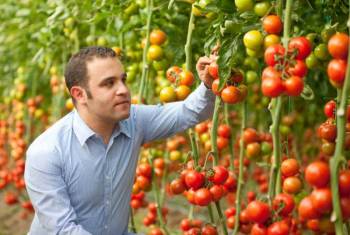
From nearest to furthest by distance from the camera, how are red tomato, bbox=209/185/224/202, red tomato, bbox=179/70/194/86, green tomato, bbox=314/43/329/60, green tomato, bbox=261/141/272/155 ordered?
1. green tomato, bbox=314/43/329/60
2. red tomato, bbox=209/185/224/202
3. red tomato, bbox=179/70/194/86
4. green tomato, bbox=261/141/272/155

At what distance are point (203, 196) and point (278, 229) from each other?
1.36 ft

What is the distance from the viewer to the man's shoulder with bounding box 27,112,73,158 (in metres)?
1.93

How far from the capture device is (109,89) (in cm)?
192

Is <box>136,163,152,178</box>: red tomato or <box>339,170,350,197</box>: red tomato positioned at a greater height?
<box>339,170,350,197</box>: red tomato

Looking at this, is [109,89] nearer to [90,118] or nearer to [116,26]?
[90,118]

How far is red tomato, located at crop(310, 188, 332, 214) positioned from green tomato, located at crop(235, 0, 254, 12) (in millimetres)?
623

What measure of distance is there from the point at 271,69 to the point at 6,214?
13.6 feet

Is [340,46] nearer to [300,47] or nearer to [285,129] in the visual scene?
[300,47]

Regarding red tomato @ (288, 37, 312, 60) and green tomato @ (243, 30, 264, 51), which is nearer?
red tomato @ (288, 37, 312, 60)

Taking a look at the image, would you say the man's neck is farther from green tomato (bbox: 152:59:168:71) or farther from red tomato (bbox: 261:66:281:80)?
red tomato (bbox: 261:66:281:80)

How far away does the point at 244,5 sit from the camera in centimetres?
150

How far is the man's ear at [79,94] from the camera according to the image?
2.01 meters

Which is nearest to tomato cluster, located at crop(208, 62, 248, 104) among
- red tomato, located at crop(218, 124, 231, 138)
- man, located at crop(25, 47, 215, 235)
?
man, located at crop(25, 47, 215, 235)

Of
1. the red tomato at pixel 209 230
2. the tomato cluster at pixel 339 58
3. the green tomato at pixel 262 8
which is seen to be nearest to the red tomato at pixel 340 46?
the tomato cluster at pixel 339 58
